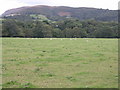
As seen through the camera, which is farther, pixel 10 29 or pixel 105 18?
pixel 105 18

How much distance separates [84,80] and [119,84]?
1937 millimetres

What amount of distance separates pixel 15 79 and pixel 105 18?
175696 millimetres

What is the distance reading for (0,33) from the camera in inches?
4117

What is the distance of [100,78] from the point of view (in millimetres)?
13555

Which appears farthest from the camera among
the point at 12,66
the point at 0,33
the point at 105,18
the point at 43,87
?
the point at 105,18

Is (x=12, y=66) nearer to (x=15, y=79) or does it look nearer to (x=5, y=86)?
(x=15, y=79)

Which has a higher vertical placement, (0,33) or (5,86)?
(5,86)

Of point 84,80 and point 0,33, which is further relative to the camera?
point 0,33

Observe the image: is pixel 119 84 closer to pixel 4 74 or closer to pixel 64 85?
pixel 64 85

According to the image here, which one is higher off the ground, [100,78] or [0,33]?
[100,78]

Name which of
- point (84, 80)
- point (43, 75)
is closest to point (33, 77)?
point (43, 75)

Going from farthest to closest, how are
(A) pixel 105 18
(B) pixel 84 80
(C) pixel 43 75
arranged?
(A) pixel 105 18
(C) pixel 43 75
(B) pixel 84 80

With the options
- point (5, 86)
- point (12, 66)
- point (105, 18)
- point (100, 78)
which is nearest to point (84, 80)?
point (100, 78)

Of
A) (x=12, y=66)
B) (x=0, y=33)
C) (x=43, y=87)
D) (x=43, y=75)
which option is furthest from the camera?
(x=0, y=33)
